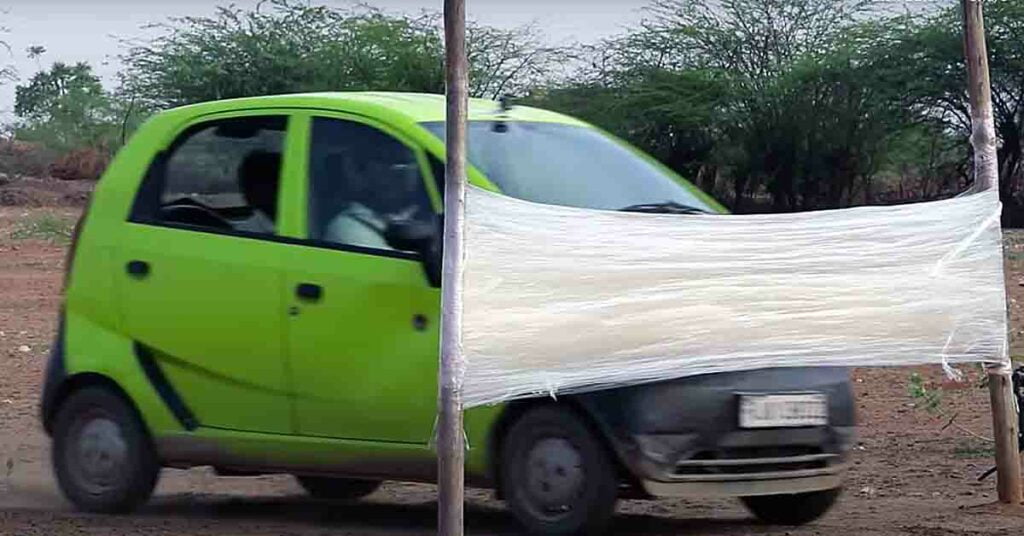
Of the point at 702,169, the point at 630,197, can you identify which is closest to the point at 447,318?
the point at 630,197

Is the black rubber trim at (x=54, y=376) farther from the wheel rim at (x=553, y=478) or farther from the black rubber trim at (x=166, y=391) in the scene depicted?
the wheel rim at (x=553, y=478)

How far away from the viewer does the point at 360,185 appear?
717cm

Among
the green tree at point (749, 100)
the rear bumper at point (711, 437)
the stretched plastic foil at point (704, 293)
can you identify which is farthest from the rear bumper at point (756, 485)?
the green tree at point (749, 100)

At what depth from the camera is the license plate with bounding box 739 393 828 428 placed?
6535 millimetres

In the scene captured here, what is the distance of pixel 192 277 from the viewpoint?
7.35m

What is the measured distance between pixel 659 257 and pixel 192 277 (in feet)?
6.38

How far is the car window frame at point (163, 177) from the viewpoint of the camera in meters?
7.27

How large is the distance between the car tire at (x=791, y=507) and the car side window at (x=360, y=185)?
174cm

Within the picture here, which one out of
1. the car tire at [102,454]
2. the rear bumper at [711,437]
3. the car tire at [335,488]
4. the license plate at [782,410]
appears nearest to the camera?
the rear bumper at [711,437]

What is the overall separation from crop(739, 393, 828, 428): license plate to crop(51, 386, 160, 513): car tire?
2.49 m

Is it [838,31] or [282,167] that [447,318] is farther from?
[838,31]

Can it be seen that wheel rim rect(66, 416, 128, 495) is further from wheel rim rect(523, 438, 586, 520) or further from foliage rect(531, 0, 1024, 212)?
foliage rect(531, 0, 1024, 212)

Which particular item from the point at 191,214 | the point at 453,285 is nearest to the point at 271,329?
the point at 191,214

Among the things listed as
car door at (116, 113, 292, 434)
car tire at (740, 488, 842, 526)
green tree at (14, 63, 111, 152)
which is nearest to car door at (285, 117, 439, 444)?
car door at (116, 113, 292, 434)
